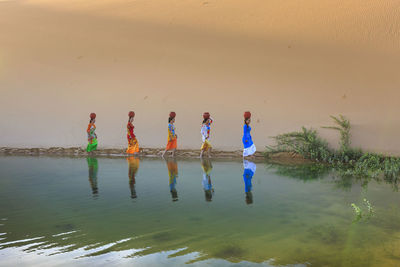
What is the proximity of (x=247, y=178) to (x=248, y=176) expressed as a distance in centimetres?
27

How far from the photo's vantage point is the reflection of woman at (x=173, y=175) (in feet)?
20.0

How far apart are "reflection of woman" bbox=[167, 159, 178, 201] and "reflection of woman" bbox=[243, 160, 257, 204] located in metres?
1.04

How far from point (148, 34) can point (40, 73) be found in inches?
174

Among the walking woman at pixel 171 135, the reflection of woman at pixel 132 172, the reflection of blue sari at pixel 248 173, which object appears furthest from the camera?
the walking woman at pixel 171 135

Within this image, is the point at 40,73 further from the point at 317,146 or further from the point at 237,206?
the point at 237,206

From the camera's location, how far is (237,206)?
5.33 meters

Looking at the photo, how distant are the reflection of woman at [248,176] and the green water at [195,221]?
42 millimetres

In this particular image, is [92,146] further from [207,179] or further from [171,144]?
[207,179]

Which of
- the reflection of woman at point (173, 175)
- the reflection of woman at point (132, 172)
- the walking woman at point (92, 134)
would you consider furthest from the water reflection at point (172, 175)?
the walking woman at point (92, 134)

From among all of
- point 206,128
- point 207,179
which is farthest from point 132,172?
point 206,128

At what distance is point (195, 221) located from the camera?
15.0 ft

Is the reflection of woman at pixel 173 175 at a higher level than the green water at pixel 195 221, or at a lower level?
higher

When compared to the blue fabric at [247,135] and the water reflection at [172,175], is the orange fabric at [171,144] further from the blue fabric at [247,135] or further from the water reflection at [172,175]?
the blue fabric at [247,135]

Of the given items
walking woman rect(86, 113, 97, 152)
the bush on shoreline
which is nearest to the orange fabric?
walking woman rect(86, 113, 97, 152)
